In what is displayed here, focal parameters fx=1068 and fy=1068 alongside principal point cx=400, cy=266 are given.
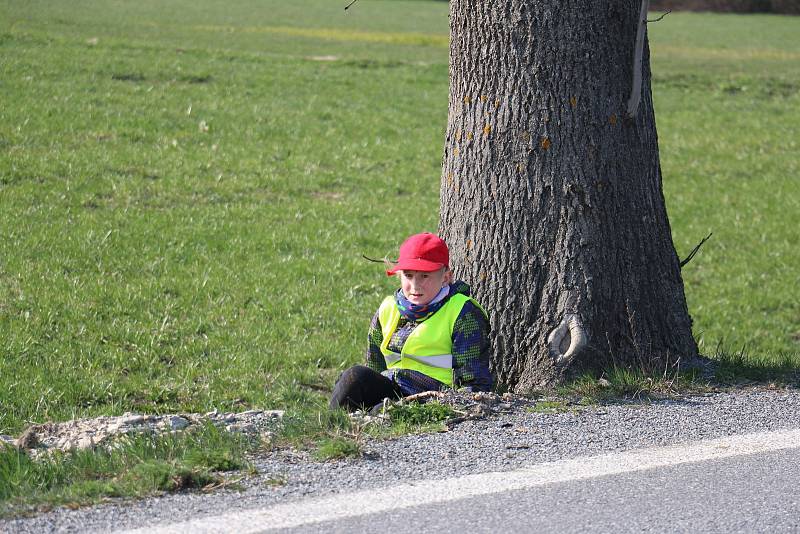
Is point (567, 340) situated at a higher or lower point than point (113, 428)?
higher

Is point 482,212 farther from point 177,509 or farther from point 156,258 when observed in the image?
point 156,258

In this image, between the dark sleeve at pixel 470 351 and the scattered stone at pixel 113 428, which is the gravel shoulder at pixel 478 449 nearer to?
the dark sleeve at pixel 470 351

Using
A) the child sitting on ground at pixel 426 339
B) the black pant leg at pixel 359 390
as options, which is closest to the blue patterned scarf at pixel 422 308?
the child sitting on ground at pixel 426 339

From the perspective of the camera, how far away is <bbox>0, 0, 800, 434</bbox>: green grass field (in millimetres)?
6918

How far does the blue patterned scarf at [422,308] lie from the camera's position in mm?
5152

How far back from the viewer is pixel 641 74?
544 centimetres

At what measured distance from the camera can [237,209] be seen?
33.6 ft

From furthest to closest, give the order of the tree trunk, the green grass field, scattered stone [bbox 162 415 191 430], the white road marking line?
the green grass field < the tree trunk < scattered stone [bbox 162 415 191 430] < the white road marking line

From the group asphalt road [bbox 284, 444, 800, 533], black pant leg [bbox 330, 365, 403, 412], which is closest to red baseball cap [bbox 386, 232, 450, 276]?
black pant leg [bbox 330, 365, 403, 412]

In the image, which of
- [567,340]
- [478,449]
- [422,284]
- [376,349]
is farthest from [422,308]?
[478,449]

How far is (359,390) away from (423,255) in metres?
0.71

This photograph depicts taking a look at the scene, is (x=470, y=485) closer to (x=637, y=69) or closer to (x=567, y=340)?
(x=567, y=340)

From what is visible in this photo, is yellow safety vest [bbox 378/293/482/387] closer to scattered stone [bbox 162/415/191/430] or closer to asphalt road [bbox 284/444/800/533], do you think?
scattered stone [bbox 162/415/191/430]

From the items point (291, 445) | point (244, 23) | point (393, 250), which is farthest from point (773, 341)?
point (244, 23)
